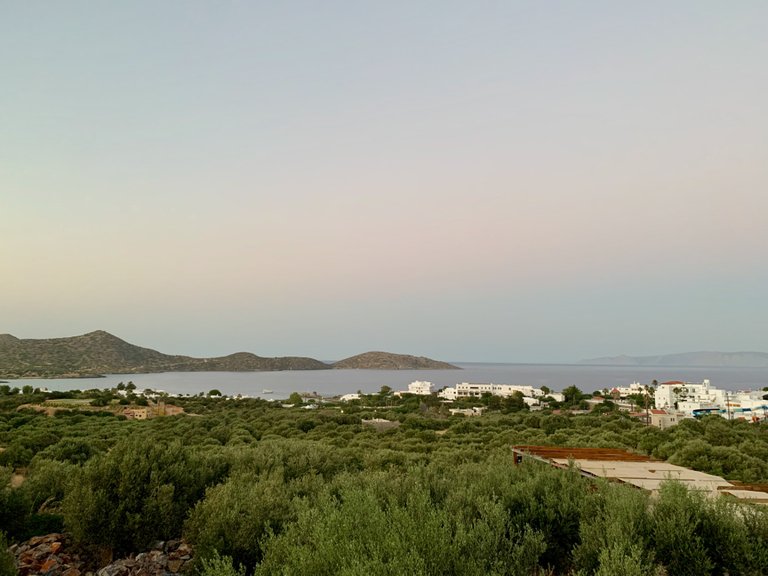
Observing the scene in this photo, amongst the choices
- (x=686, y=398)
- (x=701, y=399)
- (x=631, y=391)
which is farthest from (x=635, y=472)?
(x=631, y=391)

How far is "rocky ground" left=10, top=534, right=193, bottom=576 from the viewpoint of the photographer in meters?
6.62

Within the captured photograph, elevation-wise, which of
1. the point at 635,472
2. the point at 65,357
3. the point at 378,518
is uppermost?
the point at 378,518

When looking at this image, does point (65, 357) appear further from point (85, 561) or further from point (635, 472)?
point (635, 472)

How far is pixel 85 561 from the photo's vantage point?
7.41 meters

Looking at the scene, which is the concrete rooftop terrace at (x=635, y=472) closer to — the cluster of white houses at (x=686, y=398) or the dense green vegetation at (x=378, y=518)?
the dense green vegetation at (x=378, y=518)

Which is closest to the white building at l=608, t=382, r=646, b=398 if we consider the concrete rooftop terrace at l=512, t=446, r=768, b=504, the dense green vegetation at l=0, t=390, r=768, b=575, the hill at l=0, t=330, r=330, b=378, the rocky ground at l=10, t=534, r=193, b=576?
the concrete rooftop terrace at l=512, t=446, r=768, b=504

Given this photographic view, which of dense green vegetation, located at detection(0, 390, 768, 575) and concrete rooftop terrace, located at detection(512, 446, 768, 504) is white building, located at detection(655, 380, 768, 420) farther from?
dense green vegetation, located at detection(0, 390, 768, 575)

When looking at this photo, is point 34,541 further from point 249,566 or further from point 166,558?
point 249,566

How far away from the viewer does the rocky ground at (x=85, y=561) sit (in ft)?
21.7

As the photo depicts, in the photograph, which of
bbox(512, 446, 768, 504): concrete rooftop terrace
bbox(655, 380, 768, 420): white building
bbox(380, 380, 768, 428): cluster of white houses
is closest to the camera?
bbox(512, 446, 768, 504): concrete rooftop terrace

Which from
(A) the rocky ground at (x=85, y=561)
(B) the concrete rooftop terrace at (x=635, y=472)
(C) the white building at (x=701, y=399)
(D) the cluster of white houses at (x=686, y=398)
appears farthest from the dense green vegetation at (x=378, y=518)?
(C) the white building at (x=701, y=399)

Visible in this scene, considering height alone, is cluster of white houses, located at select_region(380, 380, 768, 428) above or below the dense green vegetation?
below

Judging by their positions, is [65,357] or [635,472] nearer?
[635,472]

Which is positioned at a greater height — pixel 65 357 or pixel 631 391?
pixel 65 357
